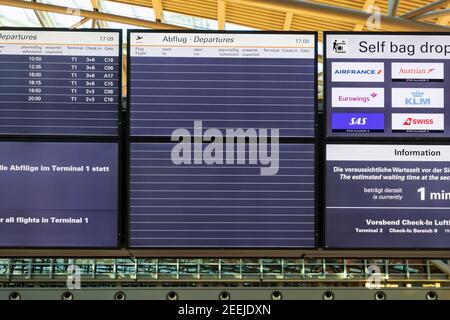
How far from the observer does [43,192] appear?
4418 mm

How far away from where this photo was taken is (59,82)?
4578 mm

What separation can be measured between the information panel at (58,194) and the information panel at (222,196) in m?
0.19

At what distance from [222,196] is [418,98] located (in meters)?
1.50

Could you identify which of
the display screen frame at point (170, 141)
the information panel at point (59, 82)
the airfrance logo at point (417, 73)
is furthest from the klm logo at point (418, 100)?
the information panel at point (59, 82)

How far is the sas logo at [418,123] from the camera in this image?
4.57m

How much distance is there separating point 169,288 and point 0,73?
208 cm

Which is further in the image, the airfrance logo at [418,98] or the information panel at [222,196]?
the airfrance logo at [418,98]

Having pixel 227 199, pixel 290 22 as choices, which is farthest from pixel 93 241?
pixel 290 22

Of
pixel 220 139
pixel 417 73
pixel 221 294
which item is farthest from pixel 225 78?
pixel 221 294

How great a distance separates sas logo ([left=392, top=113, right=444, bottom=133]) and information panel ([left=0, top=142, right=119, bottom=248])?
6.24ft

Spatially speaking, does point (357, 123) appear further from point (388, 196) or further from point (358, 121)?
point (388, 196)

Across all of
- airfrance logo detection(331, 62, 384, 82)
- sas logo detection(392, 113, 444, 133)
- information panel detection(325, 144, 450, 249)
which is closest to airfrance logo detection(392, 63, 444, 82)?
airfrance logo detection(331, 62, 384, 82)

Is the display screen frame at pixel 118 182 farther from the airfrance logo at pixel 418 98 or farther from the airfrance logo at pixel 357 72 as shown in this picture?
the airfrance logo at pixel 418 98
